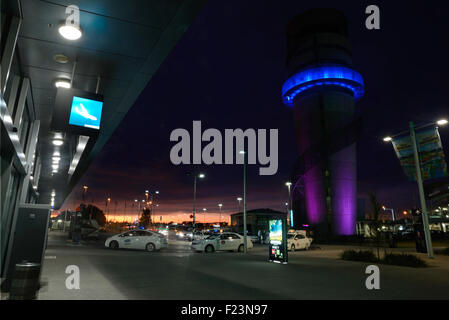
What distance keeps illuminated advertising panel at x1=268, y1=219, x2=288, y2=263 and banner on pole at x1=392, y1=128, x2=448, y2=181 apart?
10739 millimetres

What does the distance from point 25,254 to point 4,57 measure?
4792 mm

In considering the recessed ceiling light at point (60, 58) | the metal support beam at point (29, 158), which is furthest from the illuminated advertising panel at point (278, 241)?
the recessed ceiling light at point (60, 58)

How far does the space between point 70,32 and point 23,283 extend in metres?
5.64

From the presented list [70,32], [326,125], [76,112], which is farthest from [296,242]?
[326,125]

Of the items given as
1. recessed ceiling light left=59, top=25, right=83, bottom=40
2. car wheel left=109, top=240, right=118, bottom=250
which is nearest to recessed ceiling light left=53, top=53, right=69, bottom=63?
recessed ceiling light left=59, top=25, right=83, bottom=40

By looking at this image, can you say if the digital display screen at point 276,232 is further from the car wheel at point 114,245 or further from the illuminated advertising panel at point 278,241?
the car wheel at point 114,245

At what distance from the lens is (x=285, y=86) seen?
62.4 metres

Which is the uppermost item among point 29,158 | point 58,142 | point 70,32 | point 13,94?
point 58,142

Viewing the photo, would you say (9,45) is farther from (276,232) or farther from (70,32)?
(276,232)

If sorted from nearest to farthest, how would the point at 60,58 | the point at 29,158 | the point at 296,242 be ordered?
1. the point at 60,58
2. the point at 29,158
3. the point at 296,242

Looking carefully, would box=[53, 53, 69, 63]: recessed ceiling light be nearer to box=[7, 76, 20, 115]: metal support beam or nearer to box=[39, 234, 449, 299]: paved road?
box=[7, 76, 20, 115]: metal support beam

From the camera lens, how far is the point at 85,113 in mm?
8578

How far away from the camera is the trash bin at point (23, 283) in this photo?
6.28m

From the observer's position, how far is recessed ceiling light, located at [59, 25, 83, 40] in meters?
6.91
